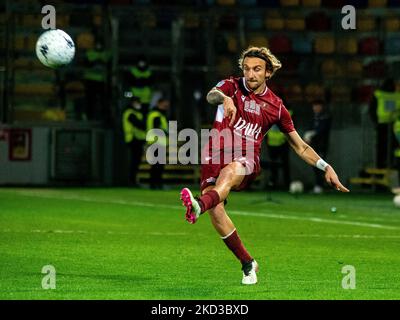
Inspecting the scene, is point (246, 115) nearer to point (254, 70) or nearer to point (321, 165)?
point (254, 70)

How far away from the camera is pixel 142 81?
3144 cm

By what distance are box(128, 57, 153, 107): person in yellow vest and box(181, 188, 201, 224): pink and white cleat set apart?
2084 centimetres

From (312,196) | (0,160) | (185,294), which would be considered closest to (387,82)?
(312,196)

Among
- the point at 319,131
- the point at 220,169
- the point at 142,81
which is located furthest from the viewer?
the point at 142,81

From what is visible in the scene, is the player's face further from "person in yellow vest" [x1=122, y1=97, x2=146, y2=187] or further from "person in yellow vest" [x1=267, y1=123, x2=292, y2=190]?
"person in yellow vest" [x1=267, y1=123, x2=292, y2=190]

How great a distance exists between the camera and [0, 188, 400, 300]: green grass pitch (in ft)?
37.0

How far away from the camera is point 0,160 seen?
30.3 m

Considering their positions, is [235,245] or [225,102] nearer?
[225,102]

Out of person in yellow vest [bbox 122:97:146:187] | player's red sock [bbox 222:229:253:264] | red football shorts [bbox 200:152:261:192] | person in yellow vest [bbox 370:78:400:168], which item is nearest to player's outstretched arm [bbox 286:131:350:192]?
red football shorts [bbox 200:152:261:192]

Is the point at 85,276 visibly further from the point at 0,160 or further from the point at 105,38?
the point at 105,38

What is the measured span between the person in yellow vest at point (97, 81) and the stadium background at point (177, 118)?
0.19m

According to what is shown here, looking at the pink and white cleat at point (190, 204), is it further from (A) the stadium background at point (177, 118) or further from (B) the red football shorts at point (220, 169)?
(A) the stadium background at point (177, 118)

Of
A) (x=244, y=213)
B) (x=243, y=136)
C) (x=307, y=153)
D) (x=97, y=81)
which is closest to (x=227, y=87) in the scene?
(x=243, y=136)

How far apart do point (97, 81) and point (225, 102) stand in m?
21.5
